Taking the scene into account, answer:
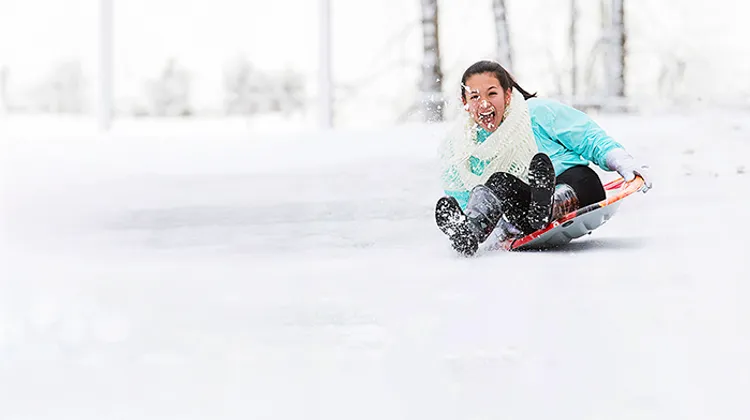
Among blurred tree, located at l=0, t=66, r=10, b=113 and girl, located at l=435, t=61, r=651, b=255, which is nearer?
girl, located at l=435, t=61, r=651, b=255

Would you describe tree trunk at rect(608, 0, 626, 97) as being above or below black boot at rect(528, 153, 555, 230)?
above

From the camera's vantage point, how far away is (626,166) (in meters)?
1.21

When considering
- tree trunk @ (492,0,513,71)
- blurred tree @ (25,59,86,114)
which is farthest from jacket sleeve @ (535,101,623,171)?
blurred tree @ (25,59,86,114)

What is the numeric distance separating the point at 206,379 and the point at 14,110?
0.94m

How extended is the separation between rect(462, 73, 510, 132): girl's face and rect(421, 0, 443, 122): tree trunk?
0.20m

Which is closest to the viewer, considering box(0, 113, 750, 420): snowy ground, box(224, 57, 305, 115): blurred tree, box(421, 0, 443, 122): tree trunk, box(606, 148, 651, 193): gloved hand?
box(0, 113, 750, 420): snowy ground

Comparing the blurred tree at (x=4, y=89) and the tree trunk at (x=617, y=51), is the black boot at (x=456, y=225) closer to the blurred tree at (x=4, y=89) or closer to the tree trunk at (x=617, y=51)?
the tree trunk at (x=617, y=51)

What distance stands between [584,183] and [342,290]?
1.34 feet

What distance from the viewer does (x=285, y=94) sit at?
1665mm

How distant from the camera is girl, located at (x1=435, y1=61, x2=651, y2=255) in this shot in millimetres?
1227

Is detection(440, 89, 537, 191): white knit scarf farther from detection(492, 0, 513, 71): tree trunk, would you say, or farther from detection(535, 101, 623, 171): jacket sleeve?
detection(492, 0, 513, 71): tree trunk

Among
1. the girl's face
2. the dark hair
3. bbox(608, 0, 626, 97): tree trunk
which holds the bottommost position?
the girl's face

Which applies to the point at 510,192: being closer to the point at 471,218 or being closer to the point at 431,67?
the point at 471,218

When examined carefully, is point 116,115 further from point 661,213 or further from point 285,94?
point 661,213
